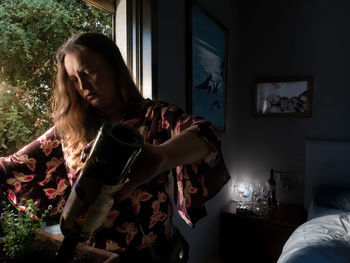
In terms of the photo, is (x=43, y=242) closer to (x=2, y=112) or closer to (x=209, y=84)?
(x=2, y=112)

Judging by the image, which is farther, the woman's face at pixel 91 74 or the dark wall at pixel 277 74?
the dark wall at pixel 277 74

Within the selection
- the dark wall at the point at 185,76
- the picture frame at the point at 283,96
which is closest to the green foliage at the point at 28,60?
the dark wall at the point at 185,76

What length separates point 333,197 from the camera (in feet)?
6.91

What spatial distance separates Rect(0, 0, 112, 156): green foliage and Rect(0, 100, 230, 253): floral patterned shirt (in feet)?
0.98

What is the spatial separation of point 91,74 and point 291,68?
2389 mm

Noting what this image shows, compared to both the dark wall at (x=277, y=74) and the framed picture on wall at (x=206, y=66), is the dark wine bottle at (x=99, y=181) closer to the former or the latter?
the framed picture on wall at (x=206, y=66)

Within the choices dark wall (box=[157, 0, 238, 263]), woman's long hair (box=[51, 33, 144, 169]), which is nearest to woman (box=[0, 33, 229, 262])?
woman's long hair (box=[51, 33, 144, 169])

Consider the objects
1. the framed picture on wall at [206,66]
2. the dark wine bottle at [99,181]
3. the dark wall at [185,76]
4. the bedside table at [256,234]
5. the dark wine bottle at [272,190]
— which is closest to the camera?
the dark wine bottle at [99,181]

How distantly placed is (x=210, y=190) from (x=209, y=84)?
1.52 m

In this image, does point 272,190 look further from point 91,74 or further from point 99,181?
point 99,181

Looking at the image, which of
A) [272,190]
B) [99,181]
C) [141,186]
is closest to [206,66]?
[272,190]

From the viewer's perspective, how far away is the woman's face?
2.32 feet

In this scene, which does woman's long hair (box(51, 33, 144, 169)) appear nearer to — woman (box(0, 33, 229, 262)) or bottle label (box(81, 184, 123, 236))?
woman (box(0, 33, 229, 262))

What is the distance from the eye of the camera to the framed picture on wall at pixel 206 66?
70.9 inches
